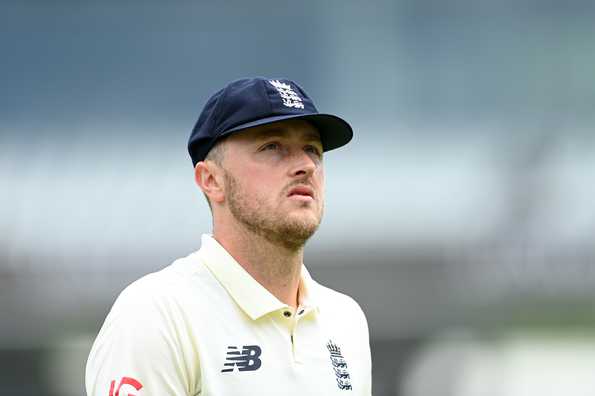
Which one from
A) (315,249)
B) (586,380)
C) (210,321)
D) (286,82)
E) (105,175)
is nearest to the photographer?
(210,321)

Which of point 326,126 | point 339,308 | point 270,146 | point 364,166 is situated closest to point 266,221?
point 270,146

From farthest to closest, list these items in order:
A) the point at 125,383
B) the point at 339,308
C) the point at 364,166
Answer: the point at 364,166
the point at 339,308
the point at 125,383

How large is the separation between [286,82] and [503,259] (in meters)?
6.53

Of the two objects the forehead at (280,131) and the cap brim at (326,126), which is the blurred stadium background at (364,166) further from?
the forehead at (280,131)

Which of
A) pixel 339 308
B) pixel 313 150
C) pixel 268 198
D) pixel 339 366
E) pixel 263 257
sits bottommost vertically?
pixel 339 366

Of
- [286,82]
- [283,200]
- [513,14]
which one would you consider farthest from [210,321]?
[513,14]

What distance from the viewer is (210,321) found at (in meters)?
2.34

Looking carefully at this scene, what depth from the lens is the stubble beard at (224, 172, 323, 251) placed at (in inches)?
96.6

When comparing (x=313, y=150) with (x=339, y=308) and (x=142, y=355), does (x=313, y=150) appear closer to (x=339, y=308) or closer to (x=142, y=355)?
(x=339, y=308)

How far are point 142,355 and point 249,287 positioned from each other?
12.9 inches

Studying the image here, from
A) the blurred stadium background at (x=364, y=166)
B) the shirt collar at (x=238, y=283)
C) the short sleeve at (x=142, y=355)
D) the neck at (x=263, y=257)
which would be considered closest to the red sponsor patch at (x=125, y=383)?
the short sleeve at (x=142, y=355)

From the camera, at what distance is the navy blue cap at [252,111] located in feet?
8.02

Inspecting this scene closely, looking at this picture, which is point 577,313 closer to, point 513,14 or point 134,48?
point 513,14

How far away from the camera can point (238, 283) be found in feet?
8.03
